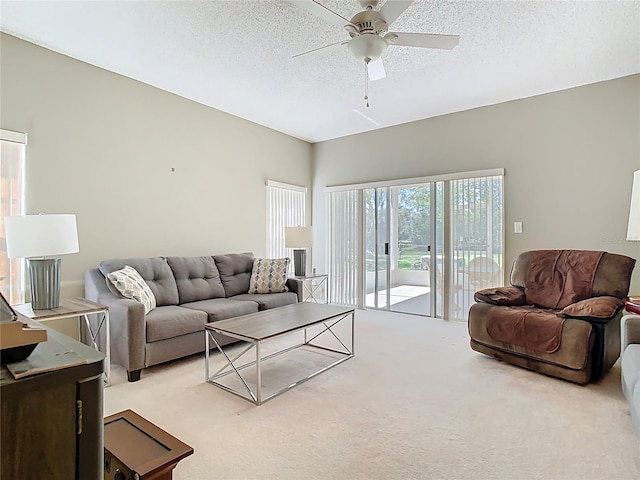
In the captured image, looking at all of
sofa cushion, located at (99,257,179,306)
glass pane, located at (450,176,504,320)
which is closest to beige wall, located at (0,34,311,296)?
sofa cushion, located at (99,257,179,306)

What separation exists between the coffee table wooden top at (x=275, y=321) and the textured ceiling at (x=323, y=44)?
2.29 metres

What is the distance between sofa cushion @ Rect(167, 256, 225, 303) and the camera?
3736 mm

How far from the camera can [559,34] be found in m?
2.84

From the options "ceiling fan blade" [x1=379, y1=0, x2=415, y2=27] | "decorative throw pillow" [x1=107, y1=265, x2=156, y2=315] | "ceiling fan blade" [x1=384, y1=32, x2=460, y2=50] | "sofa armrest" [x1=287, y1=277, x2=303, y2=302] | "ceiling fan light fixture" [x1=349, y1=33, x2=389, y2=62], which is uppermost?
"ceiling fan blade" [x1=379, y1=0, x2=415, y2=27]

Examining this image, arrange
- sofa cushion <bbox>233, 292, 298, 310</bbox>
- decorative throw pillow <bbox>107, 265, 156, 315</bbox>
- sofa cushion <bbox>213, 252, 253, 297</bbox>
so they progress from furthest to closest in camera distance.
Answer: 1. sofa cushion <bbox>213, 252, 253, 297</bbox>
2. sofa cushion <bbox>233, 292, 298, 310</bbox>
3. decorative throw pillow <bbox>107, 265, 156, 315</bbox>

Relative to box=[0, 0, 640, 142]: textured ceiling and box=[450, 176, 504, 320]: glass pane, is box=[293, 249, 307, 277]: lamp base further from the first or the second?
box=[450, 176, 504, 320]: glass pane

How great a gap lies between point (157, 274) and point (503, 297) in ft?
10.9

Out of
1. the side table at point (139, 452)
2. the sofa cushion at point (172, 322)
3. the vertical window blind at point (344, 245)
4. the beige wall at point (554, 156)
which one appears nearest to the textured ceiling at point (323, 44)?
the beige wall at point (554, 156)

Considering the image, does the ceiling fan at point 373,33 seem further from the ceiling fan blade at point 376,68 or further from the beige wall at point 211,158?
the beige wall at point 211,158

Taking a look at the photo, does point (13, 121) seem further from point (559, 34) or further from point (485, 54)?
point (559, 34)

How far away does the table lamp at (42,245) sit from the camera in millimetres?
2432

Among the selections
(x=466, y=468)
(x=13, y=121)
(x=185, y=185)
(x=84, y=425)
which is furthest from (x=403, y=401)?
(x=13, y=121)

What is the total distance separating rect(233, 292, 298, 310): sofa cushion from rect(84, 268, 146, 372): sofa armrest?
1.24 metres

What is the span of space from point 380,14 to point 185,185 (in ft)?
9.71
